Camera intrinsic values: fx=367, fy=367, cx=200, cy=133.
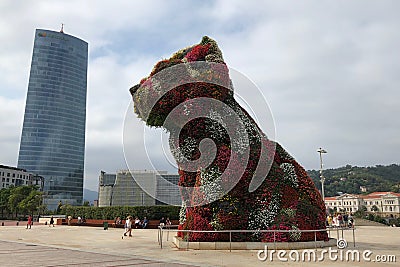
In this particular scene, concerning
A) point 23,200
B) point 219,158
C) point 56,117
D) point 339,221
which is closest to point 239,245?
point 219,158

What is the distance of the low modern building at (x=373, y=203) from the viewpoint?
118 meters

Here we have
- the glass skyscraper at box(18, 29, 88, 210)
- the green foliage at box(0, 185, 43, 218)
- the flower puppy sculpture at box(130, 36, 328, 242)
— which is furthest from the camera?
the glass skyscraper at box(18, 29, 88, 210)

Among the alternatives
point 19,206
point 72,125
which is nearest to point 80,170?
point 72,125

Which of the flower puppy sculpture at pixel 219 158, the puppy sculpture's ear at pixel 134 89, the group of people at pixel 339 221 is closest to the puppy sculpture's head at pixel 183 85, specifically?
the flower puppy sculpture at pixel 219 158

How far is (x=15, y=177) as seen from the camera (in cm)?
11531

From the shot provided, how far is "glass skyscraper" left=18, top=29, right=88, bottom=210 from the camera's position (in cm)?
12888

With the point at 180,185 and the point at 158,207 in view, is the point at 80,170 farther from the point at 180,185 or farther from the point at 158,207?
the point at 180,185

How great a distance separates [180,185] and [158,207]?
20866 mm

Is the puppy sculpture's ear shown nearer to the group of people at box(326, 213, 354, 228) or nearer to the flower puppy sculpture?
the flower puppy sculpture

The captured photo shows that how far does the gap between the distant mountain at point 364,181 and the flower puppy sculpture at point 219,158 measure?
431 feet

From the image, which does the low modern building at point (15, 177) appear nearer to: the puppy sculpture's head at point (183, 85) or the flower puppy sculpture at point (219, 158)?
the puppy sculpture's head at point (183, 85)

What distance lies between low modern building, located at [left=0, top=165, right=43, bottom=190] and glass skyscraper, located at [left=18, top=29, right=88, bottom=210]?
8.47m

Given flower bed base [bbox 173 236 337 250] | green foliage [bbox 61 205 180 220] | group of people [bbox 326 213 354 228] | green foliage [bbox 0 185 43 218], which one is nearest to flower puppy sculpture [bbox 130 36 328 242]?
flower bed base [bbox 173 236 337 250]

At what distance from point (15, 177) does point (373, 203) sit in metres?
118
